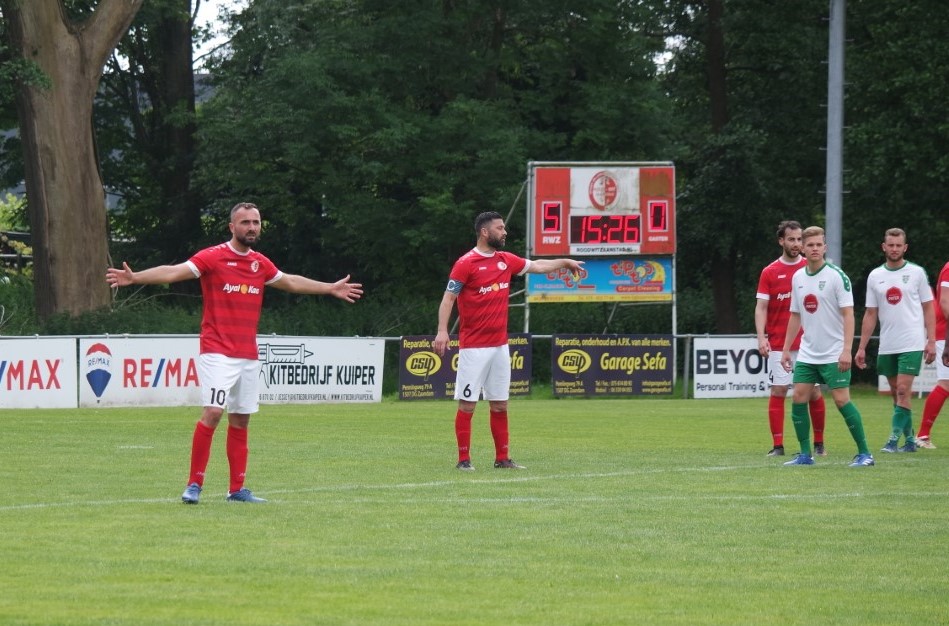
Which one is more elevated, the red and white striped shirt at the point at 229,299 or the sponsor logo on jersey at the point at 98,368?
the red and white striped shirt at the point at 229,299

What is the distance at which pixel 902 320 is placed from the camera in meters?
16.7

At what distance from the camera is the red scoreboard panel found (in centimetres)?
3269

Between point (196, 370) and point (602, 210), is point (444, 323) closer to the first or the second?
point (196, 370)

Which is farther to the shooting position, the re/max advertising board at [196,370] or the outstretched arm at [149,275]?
the re/max advertising board at [196,370]

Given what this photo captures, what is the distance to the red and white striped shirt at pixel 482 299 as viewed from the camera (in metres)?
14.2

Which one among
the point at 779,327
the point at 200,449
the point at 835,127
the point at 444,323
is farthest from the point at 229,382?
the point at 835,127

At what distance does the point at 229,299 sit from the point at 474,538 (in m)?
2.90

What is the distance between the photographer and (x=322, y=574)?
808 cm

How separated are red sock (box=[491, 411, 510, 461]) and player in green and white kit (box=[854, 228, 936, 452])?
14.0ft

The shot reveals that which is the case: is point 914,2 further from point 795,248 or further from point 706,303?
point 795,248

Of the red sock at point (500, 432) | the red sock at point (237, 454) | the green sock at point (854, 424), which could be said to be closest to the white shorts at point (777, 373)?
the green sock at point (854, 424)

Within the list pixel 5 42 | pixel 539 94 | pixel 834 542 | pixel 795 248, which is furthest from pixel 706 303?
pixel 834 542

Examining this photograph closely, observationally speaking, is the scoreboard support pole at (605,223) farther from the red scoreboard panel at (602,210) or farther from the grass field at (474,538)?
the grass field at (474,538)

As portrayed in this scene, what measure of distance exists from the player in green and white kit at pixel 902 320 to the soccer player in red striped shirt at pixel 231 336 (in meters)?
7.64
